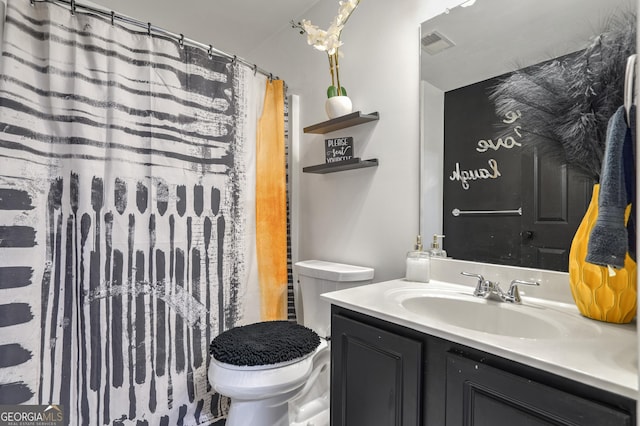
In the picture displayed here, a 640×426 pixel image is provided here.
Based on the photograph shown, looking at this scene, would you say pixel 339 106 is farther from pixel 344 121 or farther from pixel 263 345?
pixel 263 345

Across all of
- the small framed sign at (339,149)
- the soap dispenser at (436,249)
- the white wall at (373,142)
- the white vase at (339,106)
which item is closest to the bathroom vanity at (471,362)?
the soap dispenser at (436,249)

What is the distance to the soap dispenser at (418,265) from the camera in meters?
1.27

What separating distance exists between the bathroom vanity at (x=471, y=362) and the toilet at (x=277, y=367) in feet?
0.76

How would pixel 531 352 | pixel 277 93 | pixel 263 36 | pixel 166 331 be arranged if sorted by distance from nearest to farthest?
pixel 531 352
pixel 166 331
pixel 277 93
pixel 263 36

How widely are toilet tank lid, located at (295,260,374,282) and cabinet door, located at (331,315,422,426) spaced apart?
0.40 meters

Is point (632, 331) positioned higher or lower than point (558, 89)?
lower

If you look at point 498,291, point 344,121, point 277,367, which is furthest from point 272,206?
point 498,291

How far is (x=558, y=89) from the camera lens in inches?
40.1

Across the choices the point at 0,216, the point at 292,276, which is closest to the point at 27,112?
the point at 0,216

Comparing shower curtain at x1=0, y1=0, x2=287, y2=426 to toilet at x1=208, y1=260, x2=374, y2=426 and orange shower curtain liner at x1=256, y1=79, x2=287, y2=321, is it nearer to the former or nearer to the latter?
orange shower curtain liner at x1=256, y1=79, x2=287, y2=321

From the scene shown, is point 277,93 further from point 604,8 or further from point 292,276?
point 604,8

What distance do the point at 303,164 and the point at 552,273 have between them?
1.44 m

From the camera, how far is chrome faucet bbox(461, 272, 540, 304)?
1004 mm

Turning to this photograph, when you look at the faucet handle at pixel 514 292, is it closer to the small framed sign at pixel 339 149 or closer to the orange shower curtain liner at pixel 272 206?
the small framed sign at pixel 339 149
